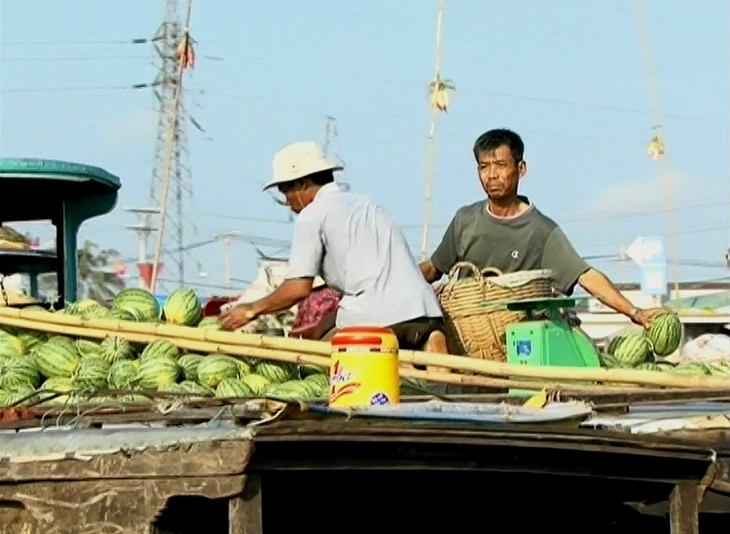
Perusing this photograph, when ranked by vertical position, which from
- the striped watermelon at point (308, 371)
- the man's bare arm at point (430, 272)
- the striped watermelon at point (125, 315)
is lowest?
the striped watermelon at point (308, 371)

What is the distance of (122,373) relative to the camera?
5547mm

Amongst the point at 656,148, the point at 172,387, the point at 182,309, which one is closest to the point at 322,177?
the point at 182,309

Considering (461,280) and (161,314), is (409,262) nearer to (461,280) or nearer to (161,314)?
(461,280)

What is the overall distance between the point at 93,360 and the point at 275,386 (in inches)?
32.1

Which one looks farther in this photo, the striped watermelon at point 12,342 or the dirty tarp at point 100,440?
the striped watermelon at point 12,342

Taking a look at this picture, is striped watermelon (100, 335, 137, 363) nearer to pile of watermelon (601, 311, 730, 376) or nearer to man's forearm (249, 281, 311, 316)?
man's forearm (249, 281, 311, 316)

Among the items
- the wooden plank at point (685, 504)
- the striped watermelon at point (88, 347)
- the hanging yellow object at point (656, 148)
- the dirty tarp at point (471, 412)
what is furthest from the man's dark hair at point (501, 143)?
the hanging yellow object at point (656, 148)

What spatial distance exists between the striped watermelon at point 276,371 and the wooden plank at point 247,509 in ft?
9.87

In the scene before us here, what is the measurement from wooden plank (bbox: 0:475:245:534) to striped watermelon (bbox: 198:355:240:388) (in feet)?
8.90

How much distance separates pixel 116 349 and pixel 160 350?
0.83 ft

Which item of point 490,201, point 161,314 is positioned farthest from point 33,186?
point 490,201

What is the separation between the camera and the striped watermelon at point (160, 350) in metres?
5.58

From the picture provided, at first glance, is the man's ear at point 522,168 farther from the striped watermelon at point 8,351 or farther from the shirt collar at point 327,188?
the striped watermelon at point 8,351

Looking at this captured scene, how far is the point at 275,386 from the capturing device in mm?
5348
